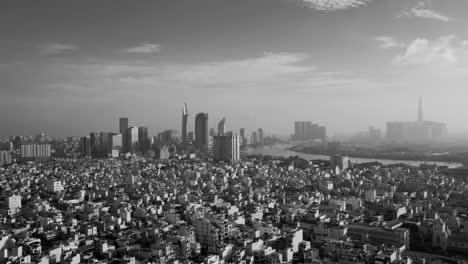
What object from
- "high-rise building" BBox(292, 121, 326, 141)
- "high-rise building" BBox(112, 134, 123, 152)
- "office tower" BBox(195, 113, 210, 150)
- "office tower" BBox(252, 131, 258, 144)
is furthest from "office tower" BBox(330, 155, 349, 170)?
"high-rise building" BBox(292, 121, 326, 141)

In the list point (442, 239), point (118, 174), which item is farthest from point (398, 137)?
point (442, 239)

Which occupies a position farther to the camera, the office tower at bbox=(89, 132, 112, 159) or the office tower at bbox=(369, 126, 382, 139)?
the office tower at bbox=(369, 126, 382, 139)

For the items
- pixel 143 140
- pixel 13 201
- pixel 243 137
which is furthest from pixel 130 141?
pixel 13 201

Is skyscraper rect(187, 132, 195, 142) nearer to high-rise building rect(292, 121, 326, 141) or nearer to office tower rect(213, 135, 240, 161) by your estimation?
office tower rect(213, 135, 240, 161)

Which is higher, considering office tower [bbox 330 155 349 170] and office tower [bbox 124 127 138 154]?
office tower [bbox 124 127 138 154]

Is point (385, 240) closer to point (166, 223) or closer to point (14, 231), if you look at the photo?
point (166, 223)

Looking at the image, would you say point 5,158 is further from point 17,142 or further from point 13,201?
point 13,201

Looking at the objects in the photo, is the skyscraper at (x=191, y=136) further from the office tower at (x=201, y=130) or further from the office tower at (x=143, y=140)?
the office tower at (x=143, y=140)
